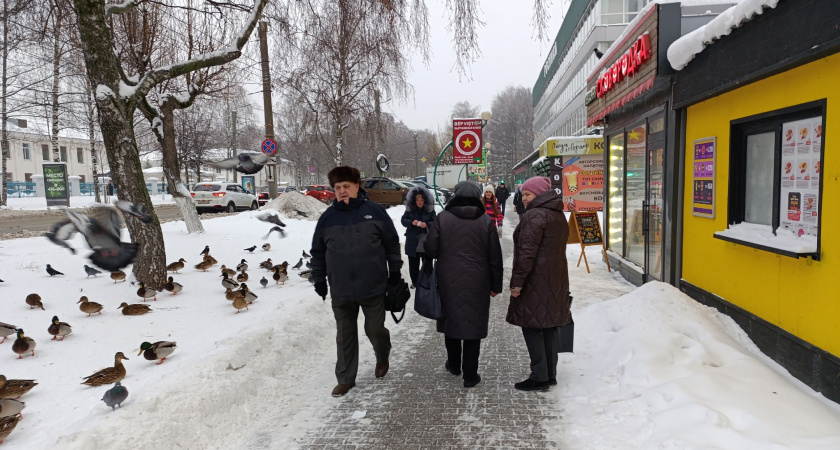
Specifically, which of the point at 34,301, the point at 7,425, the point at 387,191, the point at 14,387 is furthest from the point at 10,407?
the point at 387,191

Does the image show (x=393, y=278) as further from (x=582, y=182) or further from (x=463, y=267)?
(x=582, y=182)

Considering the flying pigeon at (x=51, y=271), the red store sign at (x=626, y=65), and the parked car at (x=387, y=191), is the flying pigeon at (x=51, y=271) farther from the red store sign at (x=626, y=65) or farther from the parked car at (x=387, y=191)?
the parked car at (x=387, y=191)

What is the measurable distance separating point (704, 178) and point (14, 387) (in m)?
6.90

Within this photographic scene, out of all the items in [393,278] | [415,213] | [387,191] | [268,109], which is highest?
[268,109]

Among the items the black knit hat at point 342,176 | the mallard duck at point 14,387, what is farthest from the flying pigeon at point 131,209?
the black knit hat at point 342,176

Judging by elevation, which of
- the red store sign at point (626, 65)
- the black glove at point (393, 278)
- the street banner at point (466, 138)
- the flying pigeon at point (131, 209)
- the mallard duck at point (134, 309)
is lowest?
the mallard duck at point (134, 309)

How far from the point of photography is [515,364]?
4918 mm

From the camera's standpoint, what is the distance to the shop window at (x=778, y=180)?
12.9 feet

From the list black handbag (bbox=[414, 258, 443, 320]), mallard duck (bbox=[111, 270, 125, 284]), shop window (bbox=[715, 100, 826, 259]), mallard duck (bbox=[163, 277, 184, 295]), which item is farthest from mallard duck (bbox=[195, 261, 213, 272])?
shop window (bbox=[715, 100, 826, 259])

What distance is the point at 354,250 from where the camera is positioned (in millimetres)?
4148

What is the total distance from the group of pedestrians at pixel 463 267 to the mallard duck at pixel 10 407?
7.10 feet

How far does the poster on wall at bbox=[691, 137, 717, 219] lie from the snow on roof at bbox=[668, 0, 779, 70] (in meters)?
0.99

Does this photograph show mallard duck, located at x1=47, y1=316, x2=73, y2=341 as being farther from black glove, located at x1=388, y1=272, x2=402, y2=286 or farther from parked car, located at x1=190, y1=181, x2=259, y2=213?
parked car, located at x1=190, y1=181, x2=259, y2=213

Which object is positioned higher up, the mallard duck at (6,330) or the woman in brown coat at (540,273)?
the woman in brown coat at (540,273)
